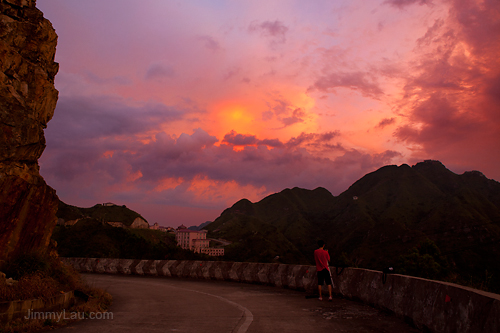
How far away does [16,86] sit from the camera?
8812 millimetres

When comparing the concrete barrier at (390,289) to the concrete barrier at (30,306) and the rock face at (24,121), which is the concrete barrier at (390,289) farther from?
the rock face at (24,121)

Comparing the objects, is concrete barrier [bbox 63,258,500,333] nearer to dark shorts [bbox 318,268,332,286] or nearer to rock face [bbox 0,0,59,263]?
dark shorts [bbox 318,268,332,286]

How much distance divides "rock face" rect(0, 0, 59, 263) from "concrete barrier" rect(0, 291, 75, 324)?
175cm

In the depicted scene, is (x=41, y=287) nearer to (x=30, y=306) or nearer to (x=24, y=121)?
(x=30, y=306)

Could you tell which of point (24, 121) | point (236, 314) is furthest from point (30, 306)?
point (24, 121)

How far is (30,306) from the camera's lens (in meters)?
6.82

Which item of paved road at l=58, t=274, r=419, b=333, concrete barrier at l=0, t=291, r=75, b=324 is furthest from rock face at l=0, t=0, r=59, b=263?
paved road at l=58, t=274, r=419, b=333

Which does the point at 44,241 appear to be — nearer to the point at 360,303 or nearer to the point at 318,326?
the point at 318,326

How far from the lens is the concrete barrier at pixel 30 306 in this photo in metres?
6.27

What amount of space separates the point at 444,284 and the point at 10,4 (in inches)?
475

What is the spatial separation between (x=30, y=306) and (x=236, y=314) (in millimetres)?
4257

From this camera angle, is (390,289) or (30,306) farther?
(390,289)

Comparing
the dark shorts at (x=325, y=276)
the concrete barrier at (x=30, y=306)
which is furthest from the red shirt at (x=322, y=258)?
the concrete barrier at (x=30, y=306)

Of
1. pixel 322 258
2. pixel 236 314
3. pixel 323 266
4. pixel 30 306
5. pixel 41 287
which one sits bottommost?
pixel 236 314
